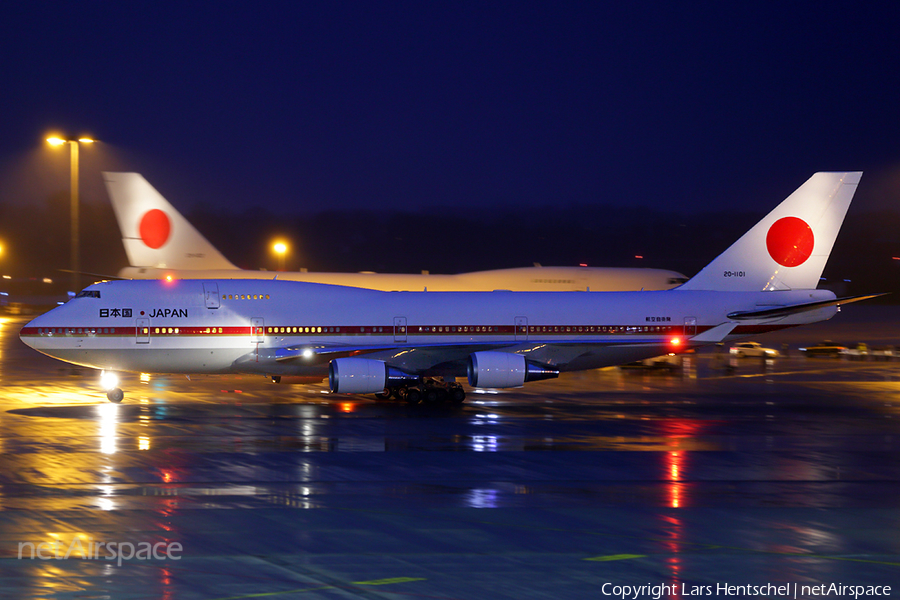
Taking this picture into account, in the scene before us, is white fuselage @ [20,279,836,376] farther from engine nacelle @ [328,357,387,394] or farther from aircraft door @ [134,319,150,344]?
engine nacelle @ [328,357,387,394]

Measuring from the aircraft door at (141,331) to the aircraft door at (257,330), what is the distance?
332 cm

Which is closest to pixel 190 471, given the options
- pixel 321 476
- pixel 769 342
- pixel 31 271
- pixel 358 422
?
pixel 321 476

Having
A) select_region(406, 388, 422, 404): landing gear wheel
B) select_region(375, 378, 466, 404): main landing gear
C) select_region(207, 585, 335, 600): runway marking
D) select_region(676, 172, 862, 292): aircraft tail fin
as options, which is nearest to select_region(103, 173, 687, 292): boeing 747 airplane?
select_region(406, 388, 422, 404): landing gear wheel

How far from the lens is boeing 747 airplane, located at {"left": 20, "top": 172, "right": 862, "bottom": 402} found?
89.5ft

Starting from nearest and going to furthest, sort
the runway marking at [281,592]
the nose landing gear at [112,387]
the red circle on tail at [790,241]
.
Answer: the runway marking at [281,592], the nose landing gear at [112,387], the red circle on tail at [790,241]

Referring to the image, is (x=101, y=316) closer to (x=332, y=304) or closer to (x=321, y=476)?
(x=332, y=304)

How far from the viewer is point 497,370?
1061 inches

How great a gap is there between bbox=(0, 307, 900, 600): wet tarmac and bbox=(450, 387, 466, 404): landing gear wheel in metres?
0.73

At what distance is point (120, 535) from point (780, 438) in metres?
16.4

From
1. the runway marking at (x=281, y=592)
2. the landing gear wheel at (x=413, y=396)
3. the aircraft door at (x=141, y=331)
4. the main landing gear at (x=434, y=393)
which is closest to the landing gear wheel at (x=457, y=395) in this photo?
the main landing gear at (x=434, y=393)

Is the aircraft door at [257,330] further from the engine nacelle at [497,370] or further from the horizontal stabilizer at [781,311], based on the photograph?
the horizontal stabilizer at [781,311]

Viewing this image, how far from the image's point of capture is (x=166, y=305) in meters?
27.9

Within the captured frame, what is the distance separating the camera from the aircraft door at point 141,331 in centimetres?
2744

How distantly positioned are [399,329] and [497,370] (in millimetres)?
4168
